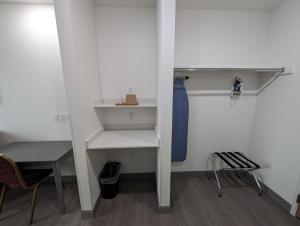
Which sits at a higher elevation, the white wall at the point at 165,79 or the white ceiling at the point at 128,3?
the white ceiling at the point at 128,3

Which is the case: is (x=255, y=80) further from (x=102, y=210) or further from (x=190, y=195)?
(x=102, y=210)

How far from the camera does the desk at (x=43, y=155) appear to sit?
58.9 inches

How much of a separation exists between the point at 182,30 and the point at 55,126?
2233mm

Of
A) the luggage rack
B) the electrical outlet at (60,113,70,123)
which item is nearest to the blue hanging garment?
the luggage rack

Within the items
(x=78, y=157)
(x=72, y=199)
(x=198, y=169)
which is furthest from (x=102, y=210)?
(x=198, y=169)

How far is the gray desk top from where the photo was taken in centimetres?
152

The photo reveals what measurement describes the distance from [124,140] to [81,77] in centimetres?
83

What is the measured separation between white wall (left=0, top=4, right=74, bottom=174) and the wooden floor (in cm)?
86

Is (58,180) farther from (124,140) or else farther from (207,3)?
(207,3)

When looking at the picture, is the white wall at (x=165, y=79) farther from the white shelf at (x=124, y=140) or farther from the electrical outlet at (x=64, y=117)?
the electrical outlet at (x=64, y=117)

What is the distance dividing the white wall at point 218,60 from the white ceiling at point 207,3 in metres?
0.07

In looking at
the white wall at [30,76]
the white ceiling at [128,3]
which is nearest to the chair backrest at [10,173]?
the white wall at [30,76]

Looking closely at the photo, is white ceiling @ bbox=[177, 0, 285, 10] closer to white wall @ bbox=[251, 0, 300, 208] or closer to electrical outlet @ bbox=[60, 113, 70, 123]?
white wall @ bbox=[251, 0, 300, 208]

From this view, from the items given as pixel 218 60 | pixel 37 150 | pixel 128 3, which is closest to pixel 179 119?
pixel 218 60
